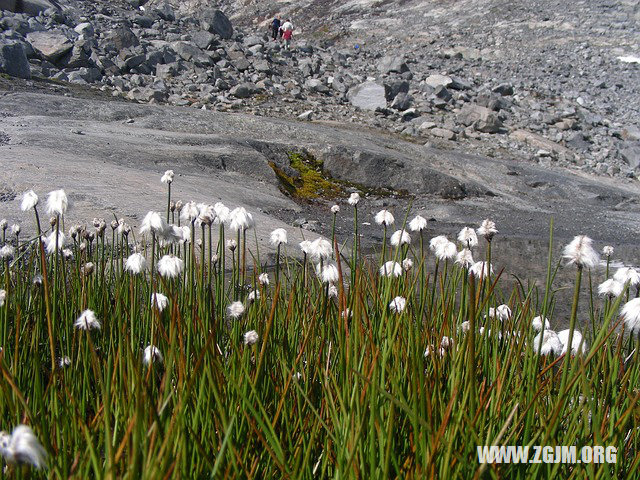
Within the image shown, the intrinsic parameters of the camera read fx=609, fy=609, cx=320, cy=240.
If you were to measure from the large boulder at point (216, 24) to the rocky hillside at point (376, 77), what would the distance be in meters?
0.04

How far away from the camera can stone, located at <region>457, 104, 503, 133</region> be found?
1552cm

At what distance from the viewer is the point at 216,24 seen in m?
19.1

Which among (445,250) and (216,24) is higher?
(216,24)

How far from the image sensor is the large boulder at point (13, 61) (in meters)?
12.1

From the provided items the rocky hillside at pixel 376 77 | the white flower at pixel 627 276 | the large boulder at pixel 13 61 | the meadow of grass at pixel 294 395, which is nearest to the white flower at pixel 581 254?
the meadow of grass at pixel 294 395

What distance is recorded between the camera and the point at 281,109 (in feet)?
46.6

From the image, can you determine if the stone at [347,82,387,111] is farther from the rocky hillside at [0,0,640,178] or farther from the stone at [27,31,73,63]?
the stone at [27,31,73,63]

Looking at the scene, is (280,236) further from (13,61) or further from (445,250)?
(13,61)

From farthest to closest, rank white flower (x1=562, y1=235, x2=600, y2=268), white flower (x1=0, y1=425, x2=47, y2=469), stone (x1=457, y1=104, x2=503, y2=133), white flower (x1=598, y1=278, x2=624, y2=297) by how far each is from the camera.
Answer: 1. stone (x1=457, y1=104, x2=503, y2=133)
2. white flower (x1=598, y1=278, x2=624, y2=297)
3. white flower (x1=562, y1=235, x2=600, y2=268)
4. white flower (x1=0, y1=425, x2=47, y2=469)

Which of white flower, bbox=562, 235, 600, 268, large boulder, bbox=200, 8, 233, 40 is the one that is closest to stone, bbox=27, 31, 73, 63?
large boulder, bbox=200, 8, 233, 40

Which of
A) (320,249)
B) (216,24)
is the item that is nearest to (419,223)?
(320,249)

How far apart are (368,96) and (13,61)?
8344mm

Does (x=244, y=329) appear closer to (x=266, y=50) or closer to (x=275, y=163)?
(x=275, y=163)

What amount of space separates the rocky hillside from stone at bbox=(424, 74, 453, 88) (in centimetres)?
5
